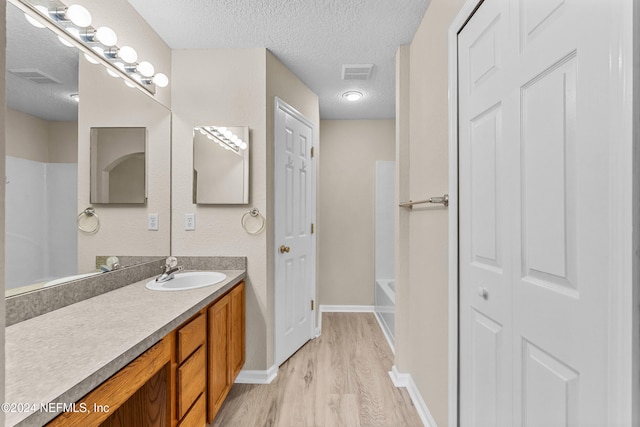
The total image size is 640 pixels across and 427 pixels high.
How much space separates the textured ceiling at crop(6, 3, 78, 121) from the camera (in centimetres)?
116

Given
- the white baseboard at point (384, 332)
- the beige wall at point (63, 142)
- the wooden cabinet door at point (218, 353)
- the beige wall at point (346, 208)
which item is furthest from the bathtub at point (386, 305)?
the beige wall at point (63, 142)

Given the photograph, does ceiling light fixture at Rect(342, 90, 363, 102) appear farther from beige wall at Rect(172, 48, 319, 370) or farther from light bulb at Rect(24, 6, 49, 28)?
light bulb at Rect(24, 6, 49, 28)

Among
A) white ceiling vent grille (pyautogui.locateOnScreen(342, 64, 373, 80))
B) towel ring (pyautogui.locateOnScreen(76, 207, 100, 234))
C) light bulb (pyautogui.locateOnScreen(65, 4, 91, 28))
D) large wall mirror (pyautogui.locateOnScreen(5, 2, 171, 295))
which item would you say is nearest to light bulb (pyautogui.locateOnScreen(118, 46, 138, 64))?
large wall mirror (pyautogui.locateOnScreen(5, 2, 171, 295))

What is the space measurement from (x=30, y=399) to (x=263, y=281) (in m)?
1.55

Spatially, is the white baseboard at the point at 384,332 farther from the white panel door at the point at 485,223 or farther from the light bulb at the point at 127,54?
the light bulb at the point at 127,54

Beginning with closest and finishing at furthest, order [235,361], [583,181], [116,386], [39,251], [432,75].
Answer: [583,181] → [116,386] → [39,251] → [432,75] → [235,361]

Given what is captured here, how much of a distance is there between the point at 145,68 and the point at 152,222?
37.4 inches

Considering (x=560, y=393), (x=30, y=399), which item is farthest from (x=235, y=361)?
(x=560, y=393)

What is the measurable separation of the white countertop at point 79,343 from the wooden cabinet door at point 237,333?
46cm

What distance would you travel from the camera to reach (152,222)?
2.01 meters

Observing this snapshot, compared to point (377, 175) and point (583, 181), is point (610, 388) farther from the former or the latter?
point (377, 175)

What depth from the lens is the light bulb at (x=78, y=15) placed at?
1364 millimetres

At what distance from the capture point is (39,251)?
1243mm

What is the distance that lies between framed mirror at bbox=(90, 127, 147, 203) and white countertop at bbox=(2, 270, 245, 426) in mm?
556
